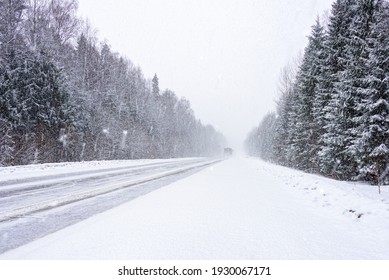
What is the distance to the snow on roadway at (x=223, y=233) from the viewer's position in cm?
346

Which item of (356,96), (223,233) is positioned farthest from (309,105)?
(223,233)

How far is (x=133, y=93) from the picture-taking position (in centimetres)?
4600

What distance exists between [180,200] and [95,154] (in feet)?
81.5

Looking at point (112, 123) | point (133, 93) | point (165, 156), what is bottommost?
point (165, 156)

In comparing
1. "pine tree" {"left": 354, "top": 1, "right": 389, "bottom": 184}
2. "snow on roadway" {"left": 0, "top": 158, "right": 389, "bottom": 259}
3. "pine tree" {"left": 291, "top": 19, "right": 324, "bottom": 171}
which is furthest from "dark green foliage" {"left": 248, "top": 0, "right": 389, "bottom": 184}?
"snow on roadway" {"left": 0, "top": 158, "right": 389, "bottom": 259}

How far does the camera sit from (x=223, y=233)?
14.3 feet

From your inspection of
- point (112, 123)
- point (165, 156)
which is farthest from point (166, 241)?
point (165, 156)

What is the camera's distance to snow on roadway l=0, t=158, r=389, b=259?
3.46 m

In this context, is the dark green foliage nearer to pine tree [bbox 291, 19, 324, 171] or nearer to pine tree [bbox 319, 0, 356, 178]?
pine tree [bbox 319, 0, 356, 178]

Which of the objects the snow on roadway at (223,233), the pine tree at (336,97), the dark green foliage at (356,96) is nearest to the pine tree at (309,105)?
the dark green foliage at (356,96)

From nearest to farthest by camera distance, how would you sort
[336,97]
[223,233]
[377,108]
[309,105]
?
[223,233] < [377,108] < [336,97] < [309,105]

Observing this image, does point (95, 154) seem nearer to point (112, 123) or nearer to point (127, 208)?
point (112, 123)

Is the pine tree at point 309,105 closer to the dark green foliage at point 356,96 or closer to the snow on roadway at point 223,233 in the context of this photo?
the dark green foliage at point 356,96

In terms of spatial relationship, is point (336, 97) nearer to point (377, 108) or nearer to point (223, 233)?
point (377, 108)
